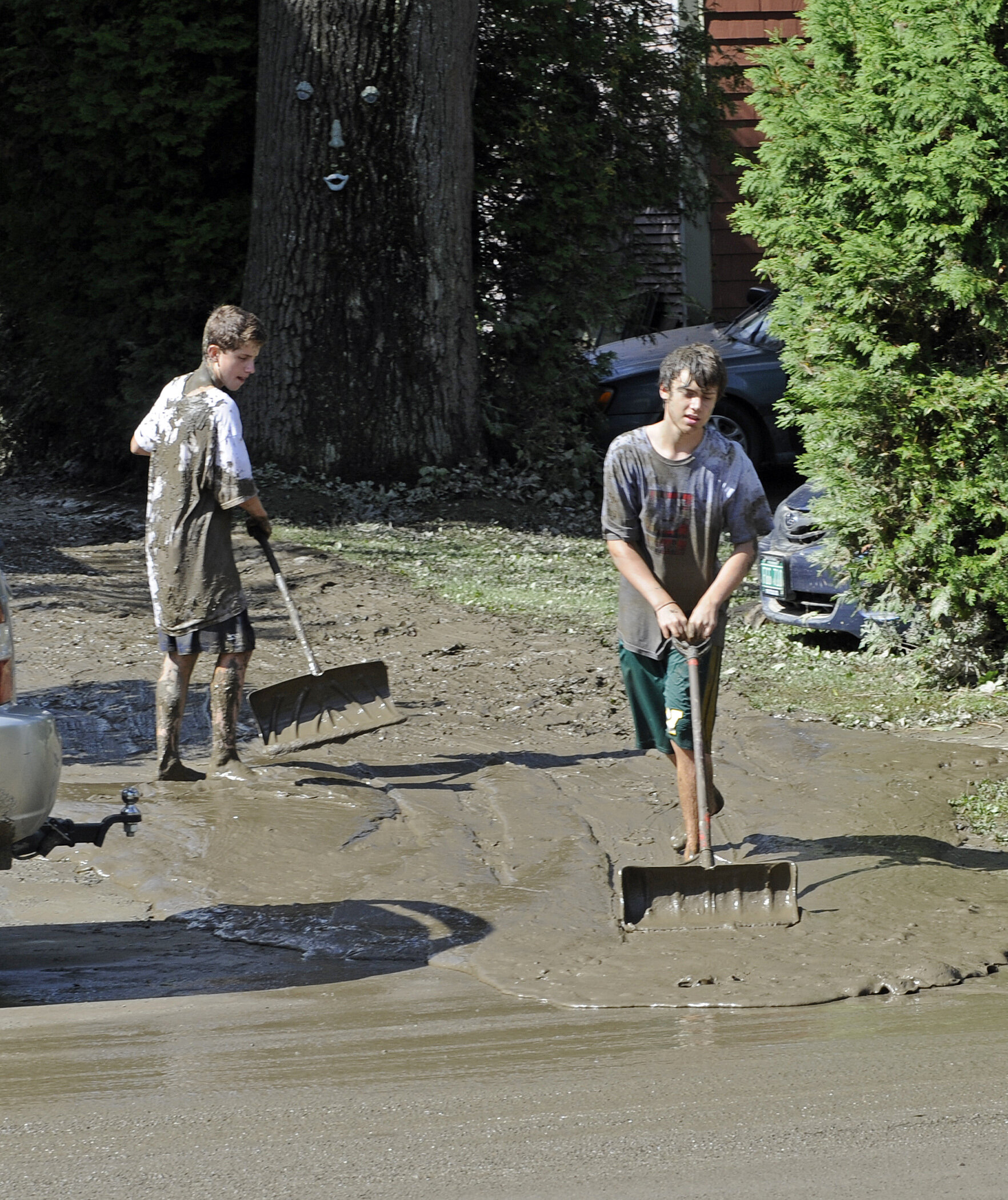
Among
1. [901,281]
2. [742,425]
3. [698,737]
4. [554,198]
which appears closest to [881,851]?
[698,737]

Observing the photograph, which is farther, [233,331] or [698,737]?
[233,331]

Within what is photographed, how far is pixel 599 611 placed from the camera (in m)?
9.84

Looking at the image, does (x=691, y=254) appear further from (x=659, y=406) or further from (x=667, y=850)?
(x=667, y=850)

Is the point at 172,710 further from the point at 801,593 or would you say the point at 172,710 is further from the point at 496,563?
the point at 496,563

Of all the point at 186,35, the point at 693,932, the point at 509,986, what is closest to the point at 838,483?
the point at 693,932

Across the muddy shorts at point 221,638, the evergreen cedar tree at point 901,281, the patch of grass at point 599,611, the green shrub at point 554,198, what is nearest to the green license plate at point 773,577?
the patch of grass at point 599,611

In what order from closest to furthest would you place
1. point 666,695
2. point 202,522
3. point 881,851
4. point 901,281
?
1. point 666,695
2. point 881,851
3. point 202,522
4. point 901,281

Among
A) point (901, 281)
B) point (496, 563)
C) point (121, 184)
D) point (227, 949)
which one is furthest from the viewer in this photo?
point (121, 184)

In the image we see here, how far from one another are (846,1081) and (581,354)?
11112 mm

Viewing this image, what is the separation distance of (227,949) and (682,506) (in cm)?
213

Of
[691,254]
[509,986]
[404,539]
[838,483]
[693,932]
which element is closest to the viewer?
[509,986]

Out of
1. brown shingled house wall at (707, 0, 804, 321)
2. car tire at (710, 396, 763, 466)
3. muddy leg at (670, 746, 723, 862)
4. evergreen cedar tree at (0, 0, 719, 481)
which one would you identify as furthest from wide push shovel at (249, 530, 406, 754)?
brown shingled house wall at (707, 0, 804, 321)

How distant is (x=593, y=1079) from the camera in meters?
3.82

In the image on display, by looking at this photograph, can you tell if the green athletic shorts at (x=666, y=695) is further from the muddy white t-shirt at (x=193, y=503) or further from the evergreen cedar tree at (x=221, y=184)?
the evergreen cedar tree at (x=221, y=184)
